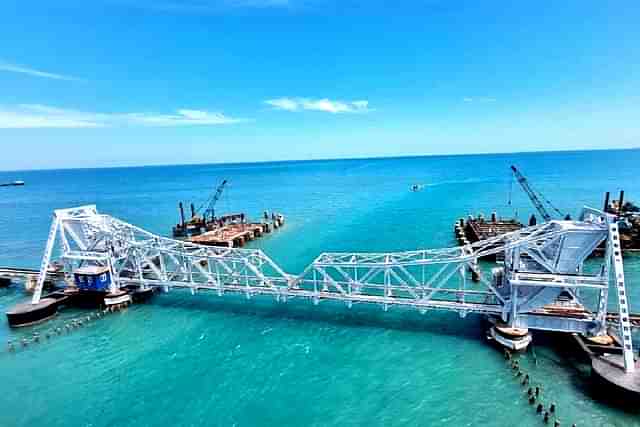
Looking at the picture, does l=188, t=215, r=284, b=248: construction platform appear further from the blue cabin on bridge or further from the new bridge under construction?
the blue cabin on bridge

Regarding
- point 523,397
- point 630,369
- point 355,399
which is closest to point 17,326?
point 355,399

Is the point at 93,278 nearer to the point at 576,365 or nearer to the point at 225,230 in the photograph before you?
the point at 225,230

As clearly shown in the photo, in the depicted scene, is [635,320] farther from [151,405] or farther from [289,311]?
[151,405]

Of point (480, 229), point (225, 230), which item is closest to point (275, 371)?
point (480, 229)

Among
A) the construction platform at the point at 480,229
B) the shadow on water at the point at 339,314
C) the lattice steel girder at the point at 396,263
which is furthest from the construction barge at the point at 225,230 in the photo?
the construction platform at the point at 480,229

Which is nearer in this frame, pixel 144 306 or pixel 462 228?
pixel 144 306

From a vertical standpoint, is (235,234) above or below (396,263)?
below
